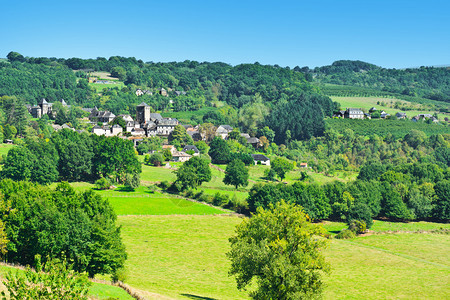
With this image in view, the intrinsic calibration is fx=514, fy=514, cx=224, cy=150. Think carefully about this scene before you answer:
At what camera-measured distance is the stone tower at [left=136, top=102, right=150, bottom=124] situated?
543 feet

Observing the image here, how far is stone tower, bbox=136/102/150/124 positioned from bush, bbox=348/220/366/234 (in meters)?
99.3

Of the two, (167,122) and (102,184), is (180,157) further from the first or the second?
(102,184)

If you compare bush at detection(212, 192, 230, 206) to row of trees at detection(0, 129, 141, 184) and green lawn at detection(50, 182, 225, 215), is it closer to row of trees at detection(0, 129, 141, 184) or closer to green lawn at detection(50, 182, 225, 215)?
green lawn at detection(50, 182, 225, 215)

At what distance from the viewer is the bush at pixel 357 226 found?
254 feet

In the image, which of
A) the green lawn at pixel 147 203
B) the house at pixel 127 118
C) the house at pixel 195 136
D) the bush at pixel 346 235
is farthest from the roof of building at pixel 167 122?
the bush at pixel 346 235

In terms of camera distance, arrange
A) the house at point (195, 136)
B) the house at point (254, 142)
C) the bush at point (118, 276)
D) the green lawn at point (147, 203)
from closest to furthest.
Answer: the bush at point (118, 276), the green lawn at point (147, 203), the house at point (195, 136), the house at point (254, 142)

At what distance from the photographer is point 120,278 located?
40.7 meters

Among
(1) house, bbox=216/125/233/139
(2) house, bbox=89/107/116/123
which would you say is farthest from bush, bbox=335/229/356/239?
(2) house, bbox=89/107/116/123

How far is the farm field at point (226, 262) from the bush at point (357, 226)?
3.35m

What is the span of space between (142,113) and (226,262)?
117 m

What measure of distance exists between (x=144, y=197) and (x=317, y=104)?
11700 centimetres

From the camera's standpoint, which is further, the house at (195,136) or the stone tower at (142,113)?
the stone tower at (142,113)

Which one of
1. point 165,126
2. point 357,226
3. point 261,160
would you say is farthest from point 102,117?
point 357,226

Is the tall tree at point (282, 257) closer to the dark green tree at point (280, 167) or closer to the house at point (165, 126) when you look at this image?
the dark green tree at point (280, 167)
